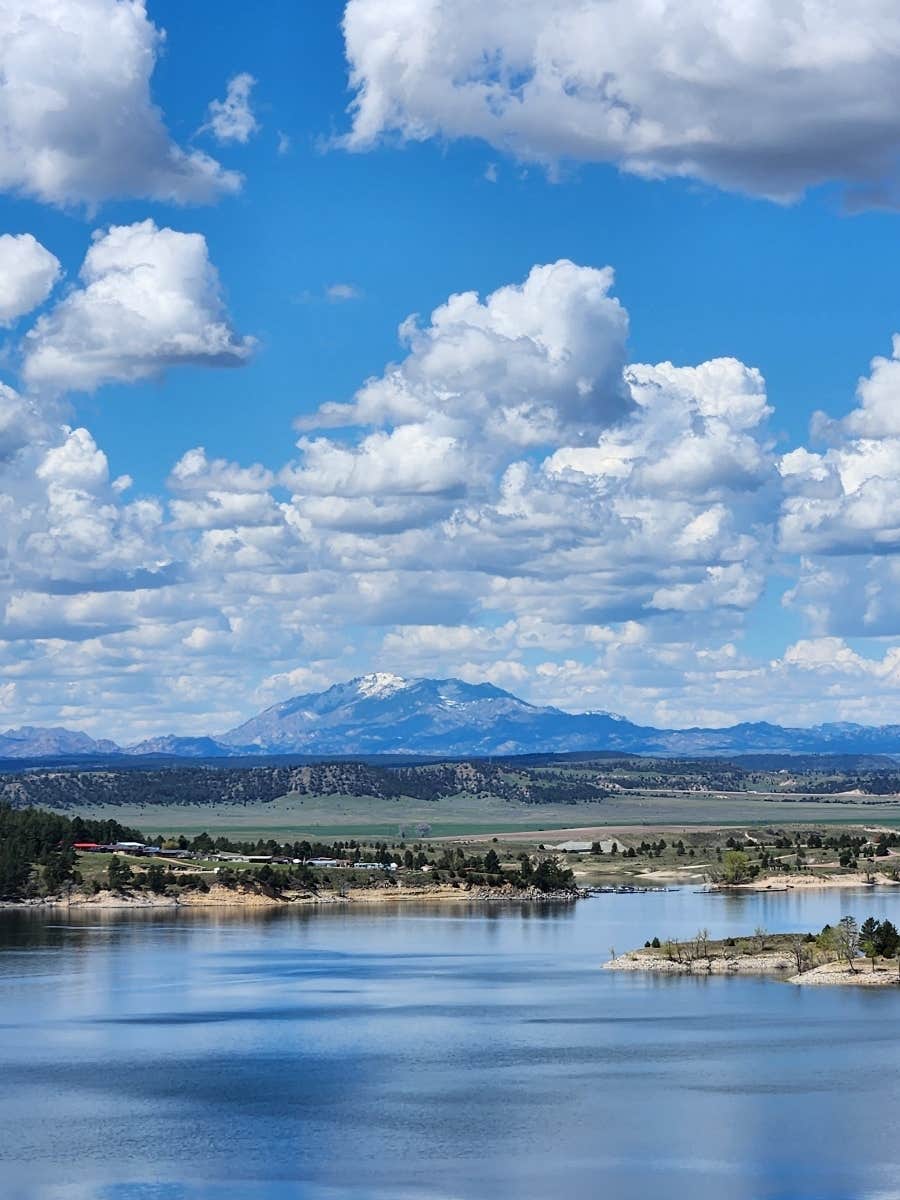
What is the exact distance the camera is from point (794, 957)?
133 meters

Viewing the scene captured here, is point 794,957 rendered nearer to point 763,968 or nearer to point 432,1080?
point 763,968

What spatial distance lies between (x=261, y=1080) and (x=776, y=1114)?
2484 cm

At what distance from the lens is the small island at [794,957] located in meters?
126

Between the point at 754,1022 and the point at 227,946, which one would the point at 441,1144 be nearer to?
the point at 754,1022

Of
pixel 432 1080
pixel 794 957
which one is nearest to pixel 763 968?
pixel 794 957

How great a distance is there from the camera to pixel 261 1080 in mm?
91750

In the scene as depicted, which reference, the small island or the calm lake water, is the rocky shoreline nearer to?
the small island

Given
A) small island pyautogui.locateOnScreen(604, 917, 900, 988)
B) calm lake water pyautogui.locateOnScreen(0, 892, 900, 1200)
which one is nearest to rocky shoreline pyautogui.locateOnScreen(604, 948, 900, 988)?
small island pyautogui.locateOnScreen(604, 917, 900, 988)

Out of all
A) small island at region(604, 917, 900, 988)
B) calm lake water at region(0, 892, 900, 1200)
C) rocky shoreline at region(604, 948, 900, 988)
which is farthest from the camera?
small island at region(604, 917, 900, 988)

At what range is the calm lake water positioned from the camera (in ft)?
230

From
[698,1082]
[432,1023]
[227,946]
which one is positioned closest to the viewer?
[698,1082]

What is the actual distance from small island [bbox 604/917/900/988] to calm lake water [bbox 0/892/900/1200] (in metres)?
3.82

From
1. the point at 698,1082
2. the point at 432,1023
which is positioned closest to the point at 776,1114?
the point at 698,1082

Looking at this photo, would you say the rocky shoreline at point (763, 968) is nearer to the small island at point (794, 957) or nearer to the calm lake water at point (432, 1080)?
the small island at point (794, 957)
